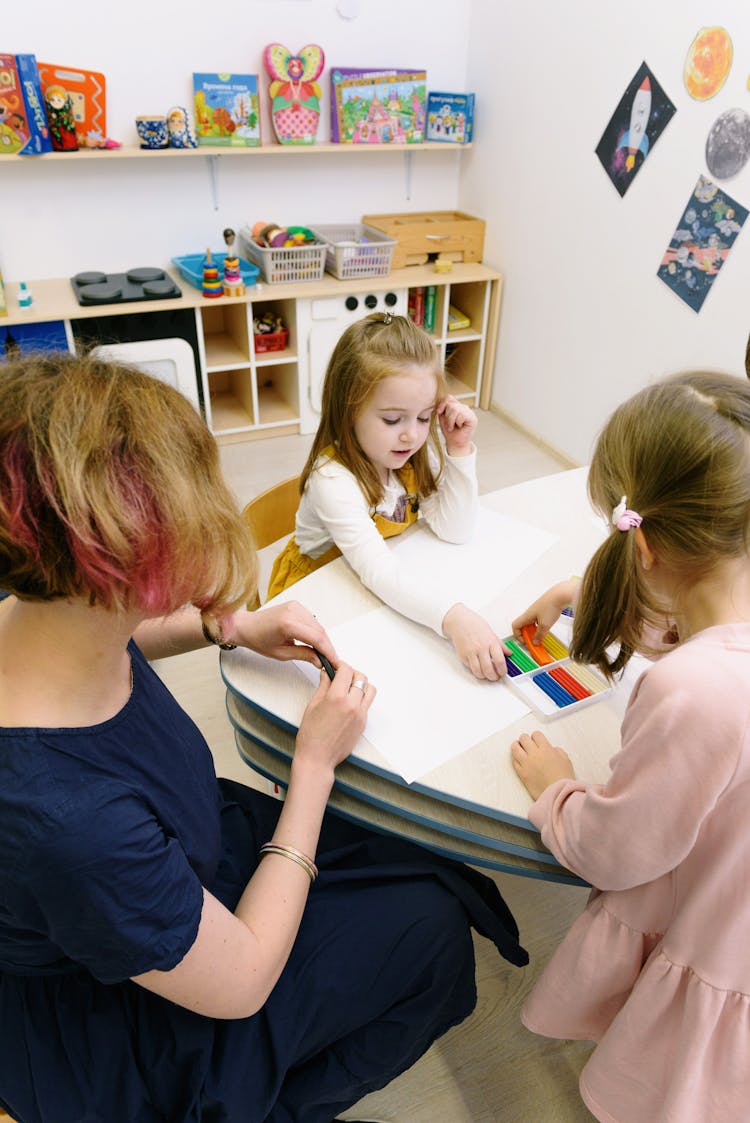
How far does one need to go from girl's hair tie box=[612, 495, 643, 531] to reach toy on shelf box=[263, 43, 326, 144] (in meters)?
2.67

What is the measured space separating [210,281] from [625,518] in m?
2.39

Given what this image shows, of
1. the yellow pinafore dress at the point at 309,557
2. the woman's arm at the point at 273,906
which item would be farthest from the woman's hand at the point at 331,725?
the yellow pinafore dress at the point at 309,557

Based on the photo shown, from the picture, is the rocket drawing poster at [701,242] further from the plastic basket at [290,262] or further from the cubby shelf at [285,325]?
the plastic basket at [290,262]

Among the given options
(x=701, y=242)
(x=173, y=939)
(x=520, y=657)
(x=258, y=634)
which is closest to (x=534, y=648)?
(x=520, y=657)

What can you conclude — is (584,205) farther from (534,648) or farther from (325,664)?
(325,664)

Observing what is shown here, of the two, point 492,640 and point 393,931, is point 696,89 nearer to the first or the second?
point 492,640

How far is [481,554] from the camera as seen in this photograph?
1.32m

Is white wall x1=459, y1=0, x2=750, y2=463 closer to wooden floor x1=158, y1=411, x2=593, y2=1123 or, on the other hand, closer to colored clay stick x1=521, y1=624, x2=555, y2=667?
colored clay stick x1=521, y1=624, x2=555, y2=667

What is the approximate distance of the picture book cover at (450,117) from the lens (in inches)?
122

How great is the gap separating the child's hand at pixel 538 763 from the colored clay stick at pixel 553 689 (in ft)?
0.27

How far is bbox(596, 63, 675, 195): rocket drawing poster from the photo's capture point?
2.31 metres

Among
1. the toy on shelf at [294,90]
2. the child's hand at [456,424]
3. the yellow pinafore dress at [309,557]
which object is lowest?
the yellow pinafore dress at [309,557]

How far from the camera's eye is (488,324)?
331cm

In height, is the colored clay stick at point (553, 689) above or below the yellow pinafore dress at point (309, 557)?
above
